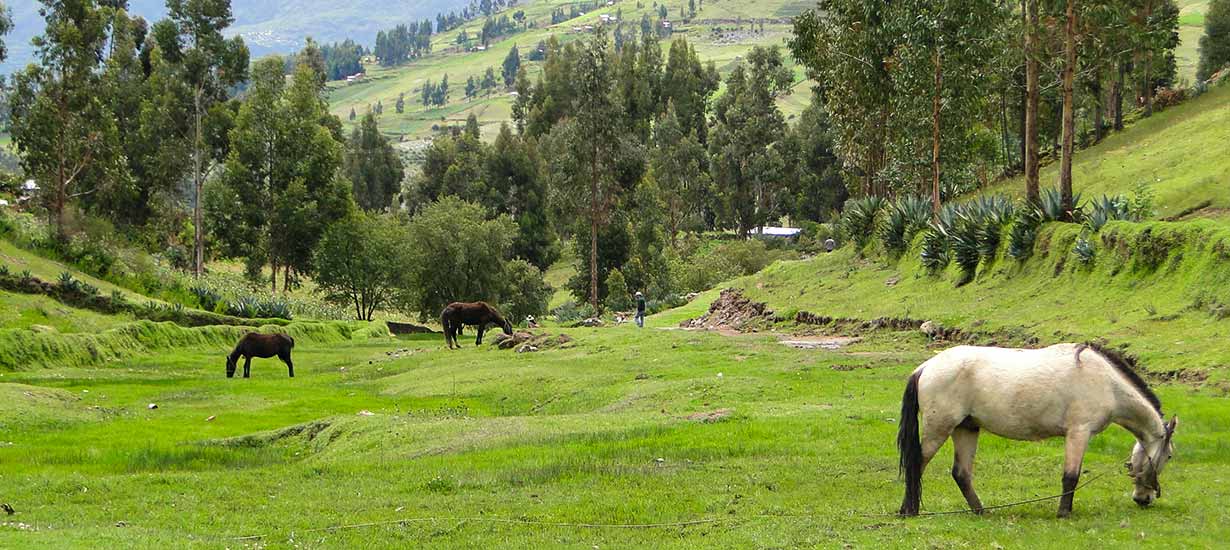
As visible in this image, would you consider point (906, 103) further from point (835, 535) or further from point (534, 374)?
point (835, 535)

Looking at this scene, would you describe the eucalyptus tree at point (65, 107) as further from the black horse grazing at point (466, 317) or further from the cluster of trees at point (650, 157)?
the cluster of trees at point (650, 157)

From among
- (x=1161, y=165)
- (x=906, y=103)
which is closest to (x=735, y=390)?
(x=906, y=103)

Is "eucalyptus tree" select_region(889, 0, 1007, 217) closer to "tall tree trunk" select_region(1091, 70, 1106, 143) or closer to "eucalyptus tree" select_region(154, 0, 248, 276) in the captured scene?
"tall tree trunk" select_region(1091, 70, 1106, 143)

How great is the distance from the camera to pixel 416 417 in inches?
1036

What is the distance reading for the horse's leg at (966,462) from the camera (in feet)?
43.1

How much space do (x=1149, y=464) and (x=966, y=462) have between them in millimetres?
2085

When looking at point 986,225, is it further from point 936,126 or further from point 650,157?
point 650,157

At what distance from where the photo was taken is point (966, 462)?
43.4ft

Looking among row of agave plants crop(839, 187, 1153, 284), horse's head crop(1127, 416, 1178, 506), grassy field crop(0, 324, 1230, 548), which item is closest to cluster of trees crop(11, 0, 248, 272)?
grassy field crop(0, 324, 1230, 548)

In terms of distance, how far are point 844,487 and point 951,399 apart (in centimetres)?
278

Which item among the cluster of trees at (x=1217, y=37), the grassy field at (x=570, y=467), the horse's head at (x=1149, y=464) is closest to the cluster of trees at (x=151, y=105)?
the grassy field at (x=570, y=467)

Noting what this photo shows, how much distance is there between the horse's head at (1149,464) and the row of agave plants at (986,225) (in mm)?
20198

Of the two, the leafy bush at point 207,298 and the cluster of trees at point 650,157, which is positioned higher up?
the cluster of trees at point 650,157

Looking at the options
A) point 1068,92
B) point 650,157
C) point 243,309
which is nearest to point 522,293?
point 243,309
